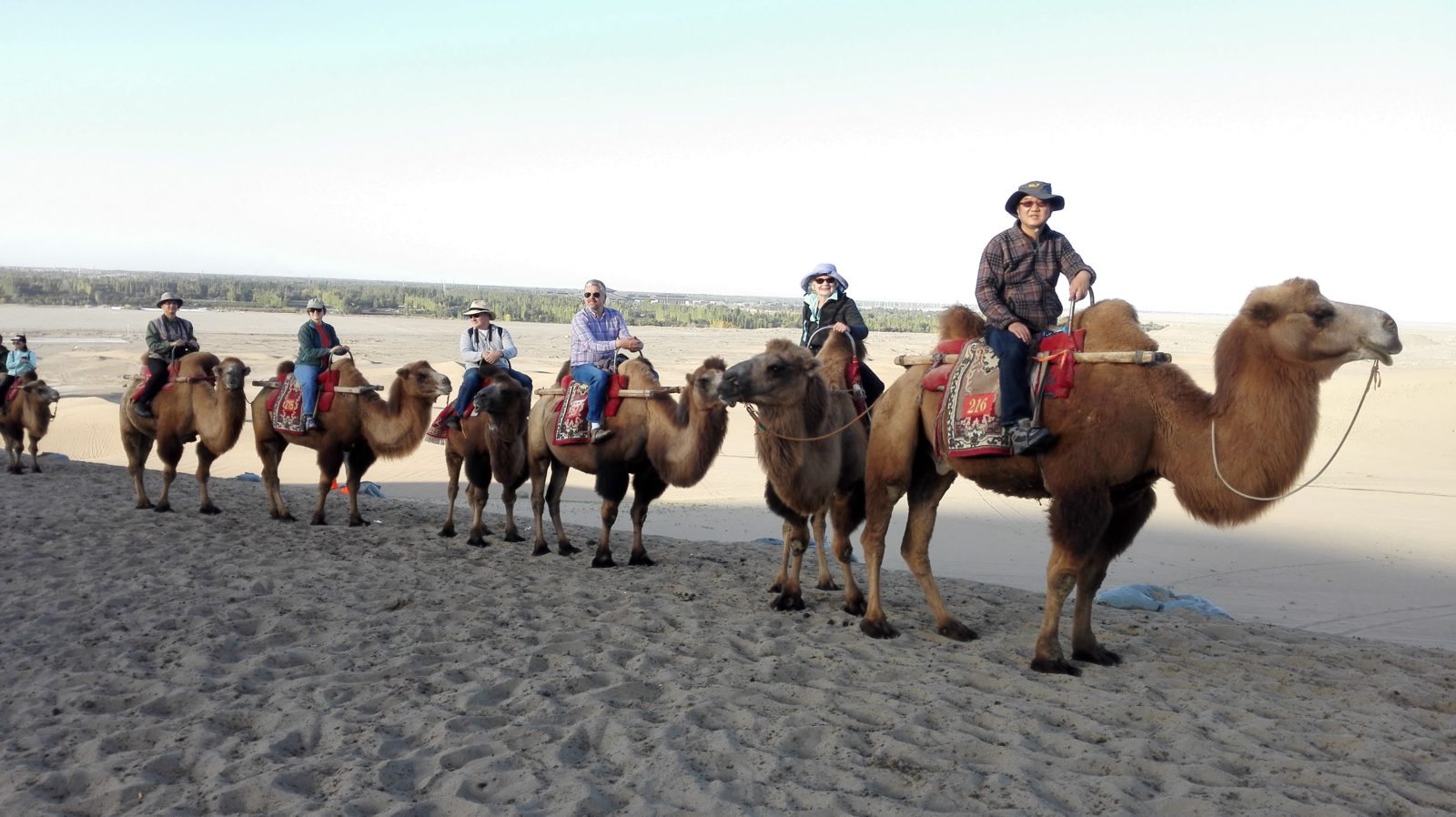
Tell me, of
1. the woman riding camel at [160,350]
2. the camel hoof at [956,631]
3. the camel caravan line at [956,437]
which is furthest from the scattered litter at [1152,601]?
the woman riding camel at [160,350]

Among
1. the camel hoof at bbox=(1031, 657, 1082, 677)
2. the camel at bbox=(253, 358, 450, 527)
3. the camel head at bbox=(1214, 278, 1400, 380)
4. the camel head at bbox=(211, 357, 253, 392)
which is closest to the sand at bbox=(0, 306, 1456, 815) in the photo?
the camel hoof at bbox=(1031, 657, 1082, 677)

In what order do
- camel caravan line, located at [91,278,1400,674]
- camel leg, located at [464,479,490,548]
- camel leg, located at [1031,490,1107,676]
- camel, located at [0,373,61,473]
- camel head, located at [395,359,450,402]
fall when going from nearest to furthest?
camel caravan line, located at [91,278,1400,674] → camel leg, located at [1031,490,1107,676] → camel leg, located at [464,479,490,548] → camel head, located at [395,359,450,402] → camel, located at [0,373,61,473]

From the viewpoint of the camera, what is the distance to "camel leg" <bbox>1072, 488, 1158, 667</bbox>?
6895 millimetres

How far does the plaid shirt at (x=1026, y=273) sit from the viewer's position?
7.06 meters

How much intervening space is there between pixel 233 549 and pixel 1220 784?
9.07m

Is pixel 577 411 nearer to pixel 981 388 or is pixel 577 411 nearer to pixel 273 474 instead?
pixel 981 388

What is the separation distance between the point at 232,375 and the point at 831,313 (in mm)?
7361

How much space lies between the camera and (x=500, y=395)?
11414 millimetres

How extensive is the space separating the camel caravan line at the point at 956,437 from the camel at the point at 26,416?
9097mm

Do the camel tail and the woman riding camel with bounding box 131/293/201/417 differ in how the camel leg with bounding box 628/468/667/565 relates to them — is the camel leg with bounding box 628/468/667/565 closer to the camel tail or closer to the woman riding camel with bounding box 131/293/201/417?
the camel tail

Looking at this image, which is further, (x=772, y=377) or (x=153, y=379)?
(x=153, y=379)

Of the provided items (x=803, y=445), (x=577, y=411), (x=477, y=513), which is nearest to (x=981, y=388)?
(x=803, y=445)

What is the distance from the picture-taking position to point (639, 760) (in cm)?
483

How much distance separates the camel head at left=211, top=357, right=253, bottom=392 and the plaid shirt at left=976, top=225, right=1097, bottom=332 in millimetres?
9021
